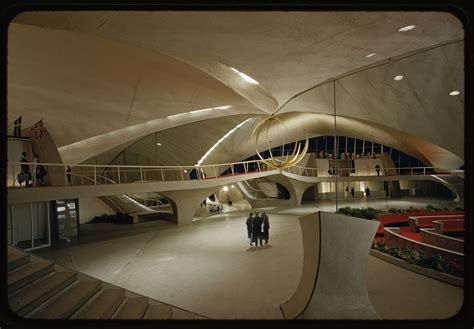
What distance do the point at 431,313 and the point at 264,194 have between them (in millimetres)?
16330

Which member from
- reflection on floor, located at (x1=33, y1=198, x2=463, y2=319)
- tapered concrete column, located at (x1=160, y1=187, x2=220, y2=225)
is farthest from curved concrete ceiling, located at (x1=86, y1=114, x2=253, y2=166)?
reflection on floor, located at (x1=33, y1=198, x2=463, y2=319)

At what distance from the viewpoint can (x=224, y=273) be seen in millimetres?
5793

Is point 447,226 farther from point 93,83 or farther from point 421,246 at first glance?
point 93,83

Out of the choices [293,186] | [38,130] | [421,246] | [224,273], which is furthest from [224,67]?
[293,186]

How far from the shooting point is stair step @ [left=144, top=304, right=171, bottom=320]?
11.5 ft

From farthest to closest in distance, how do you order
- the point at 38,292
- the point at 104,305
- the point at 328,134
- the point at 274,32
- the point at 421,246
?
the point at 328,134 → the point at 421,246 → the point at 104,305 → the point at 274,32 → the point at 38,292

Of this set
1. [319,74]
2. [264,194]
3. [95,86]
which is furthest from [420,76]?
[264,194]

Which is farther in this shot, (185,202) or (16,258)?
(185,202)

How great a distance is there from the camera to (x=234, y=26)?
2.79 meters

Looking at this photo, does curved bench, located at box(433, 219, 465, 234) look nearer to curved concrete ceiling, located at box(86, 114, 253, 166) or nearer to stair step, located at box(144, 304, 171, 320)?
stair step, located at box(144, 304, 171, 320)

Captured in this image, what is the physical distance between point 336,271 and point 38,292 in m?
3.64

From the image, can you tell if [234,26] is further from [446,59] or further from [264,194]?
[264,194]

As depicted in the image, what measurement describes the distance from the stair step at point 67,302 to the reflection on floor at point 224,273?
5.38 ft

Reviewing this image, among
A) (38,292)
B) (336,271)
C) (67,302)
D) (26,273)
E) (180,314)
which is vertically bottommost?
(180,314)
